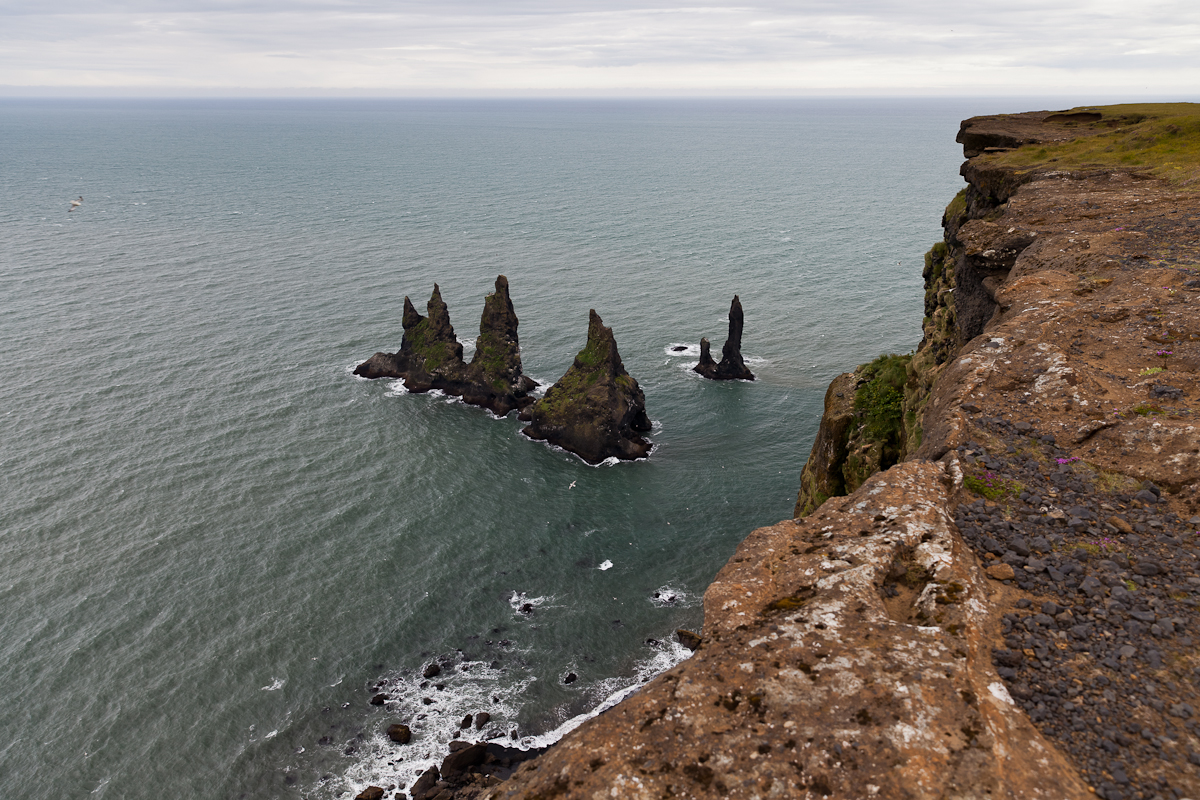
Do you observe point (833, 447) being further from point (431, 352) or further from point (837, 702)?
point (431, 352)

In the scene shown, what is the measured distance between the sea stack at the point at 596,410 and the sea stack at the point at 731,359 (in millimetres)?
13852

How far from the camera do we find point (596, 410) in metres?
67.7

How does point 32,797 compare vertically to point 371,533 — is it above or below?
below

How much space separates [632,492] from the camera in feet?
202

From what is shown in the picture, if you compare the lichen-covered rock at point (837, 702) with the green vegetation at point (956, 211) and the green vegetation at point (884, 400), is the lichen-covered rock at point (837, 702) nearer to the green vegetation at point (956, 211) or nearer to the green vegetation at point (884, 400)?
the green vegetation at point (884, 400)

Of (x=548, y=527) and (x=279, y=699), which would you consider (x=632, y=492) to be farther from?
(x=279, y=699)

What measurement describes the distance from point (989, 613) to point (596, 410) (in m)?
55.4

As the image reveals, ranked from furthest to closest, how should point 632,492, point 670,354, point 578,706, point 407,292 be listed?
point 407,292, point 670,354, point 632,492, point 578,706

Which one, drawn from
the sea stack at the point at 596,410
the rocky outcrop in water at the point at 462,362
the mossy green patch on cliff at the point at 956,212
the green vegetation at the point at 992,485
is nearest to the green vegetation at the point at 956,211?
the mossy green patch on cliff at the point at 956,212

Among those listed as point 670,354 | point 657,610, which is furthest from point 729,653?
point 670,354

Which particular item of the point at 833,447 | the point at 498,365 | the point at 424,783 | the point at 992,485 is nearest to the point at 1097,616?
the point at 992,485

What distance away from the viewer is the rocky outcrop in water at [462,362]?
7675 cm

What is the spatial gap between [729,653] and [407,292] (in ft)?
335

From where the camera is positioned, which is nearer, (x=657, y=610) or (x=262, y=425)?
(x=657, y=610)
